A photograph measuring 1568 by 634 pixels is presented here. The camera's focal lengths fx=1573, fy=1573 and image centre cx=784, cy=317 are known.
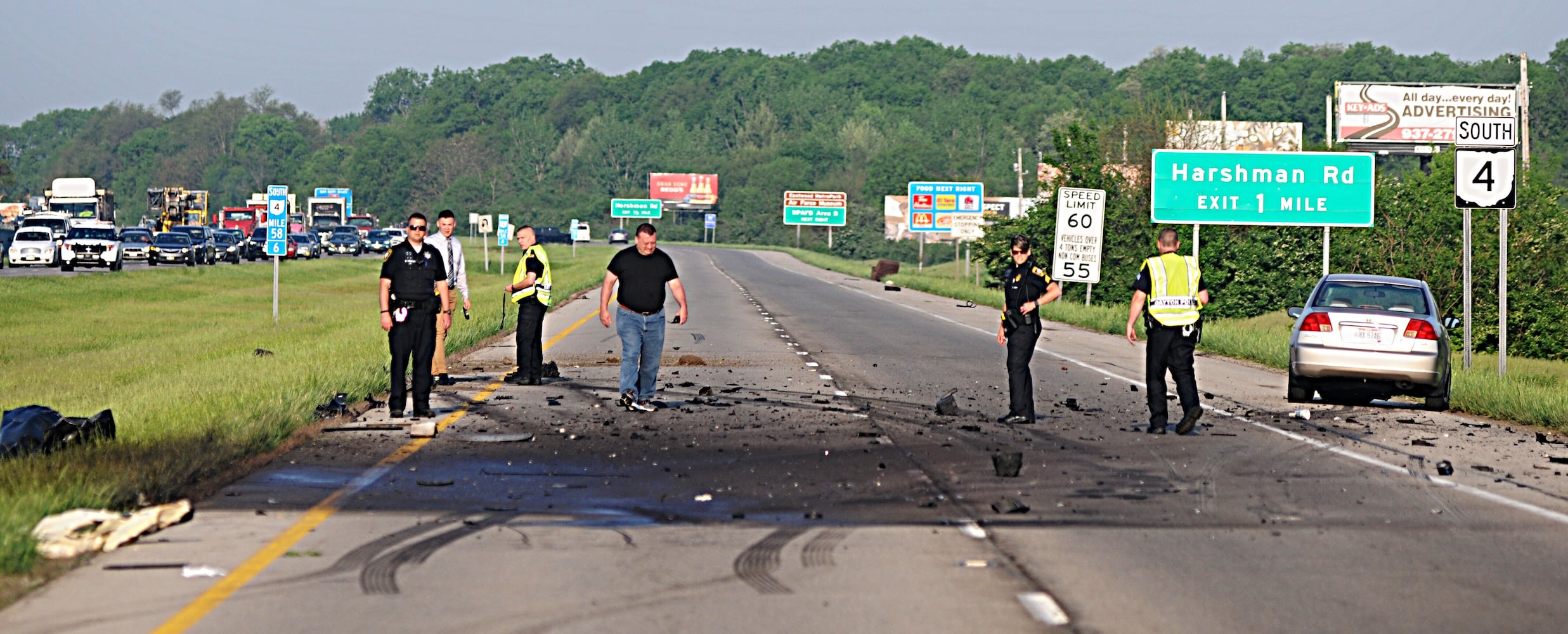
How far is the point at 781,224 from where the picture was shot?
16425 centimetres

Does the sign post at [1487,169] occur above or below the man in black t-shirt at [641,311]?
above

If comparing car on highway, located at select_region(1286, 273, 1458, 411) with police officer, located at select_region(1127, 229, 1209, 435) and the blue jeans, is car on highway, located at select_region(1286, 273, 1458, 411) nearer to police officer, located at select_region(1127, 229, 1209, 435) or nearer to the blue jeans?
police officer, located at select_region(1127, 229, 1209, 435)

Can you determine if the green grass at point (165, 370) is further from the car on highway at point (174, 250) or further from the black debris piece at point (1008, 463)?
the car on highway at point (174, 250)

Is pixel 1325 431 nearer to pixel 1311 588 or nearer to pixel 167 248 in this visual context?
pixel 1311 588

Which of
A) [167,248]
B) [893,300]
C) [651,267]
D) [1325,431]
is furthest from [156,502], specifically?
[167,248]

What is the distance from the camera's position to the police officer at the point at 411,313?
14172mm

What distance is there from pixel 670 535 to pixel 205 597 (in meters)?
2.58

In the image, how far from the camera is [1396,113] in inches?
2677

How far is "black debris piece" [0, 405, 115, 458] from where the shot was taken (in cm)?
1119

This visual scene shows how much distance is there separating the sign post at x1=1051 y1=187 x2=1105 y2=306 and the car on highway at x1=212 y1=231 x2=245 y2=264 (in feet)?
162

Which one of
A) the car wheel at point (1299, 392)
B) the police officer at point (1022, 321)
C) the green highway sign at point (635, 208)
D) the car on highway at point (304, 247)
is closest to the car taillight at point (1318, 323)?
the car wheel at point (1299, 392)

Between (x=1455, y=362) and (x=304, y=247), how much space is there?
67.5 meters

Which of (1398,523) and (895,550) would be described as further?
(1398,523)

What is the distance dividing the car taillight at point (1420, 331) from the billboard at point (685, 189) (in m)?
146
